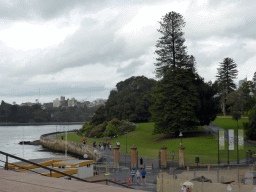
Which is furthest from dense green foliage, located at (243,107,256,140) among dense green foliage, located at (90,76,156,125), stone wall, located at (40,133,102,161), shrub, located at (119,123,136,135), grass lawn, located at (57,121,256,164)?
dense green foliage, located at (90,76,156,125)

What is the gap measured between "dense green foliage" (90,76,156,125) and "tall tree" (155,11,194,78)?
33422 millimetres

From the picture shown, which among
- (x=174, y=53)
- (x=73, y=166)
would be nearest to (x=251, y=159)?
(x=73, y=166)

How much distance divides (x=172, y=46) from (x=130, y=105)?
38491mm

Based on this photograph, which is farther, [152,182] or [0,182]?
[152,182]

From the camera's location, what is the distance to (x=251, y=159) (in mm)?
30266

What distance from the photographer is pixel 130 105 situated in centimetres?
9294

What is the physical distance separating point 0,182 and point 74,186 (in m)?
1.89

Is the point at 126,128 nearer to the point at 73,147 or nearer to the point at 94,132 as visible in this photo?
the point at 94,132

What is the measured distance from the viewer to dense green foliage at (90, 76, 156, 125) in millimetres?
90375

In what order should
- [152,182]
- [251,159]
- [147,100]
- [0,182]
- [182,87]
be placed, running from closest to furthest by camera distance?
1. [0,182]
2. [152,182]
3. [251,159]
4. [182,87]
5. [147,100]

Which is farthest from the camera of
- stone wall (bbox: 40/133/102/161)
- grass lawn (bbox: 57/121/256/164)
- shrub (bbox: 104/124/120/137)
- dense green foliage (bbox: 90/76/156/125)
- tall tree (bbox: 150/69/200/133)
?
dense green foliage (bbox: 90/76/156/125)

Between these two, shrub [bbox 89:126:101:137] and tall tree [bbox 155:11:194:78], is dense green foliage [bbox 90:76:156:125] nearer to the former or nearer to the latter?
shrub [bbox 89:126:101:137]

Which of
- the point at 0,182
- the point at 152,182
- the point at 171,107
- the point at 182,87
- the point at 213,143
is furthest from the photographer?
the point at 182,87

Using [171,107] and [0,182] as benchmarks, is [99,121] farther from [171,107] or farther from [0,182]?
[0,182]
